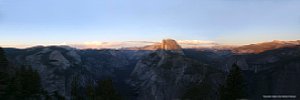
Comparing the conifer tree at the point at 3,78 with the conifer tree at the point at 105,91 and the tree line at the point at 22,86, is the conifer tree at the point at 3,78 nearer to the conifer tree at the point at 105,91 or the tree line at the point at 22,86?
the tree line at the point at 22,86

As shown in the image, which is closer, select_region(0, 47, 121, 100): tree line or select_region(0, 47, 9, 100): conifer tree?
select_region(0, 47, 9, 100): conifer tree

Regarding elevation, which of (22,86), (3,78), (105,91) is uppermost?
(3,78)

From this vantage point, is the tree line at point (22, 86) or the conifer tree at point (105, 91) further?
the conifer tree at point (105, 91)

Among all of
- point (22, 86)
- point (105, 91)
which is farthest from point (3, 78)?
point (105, 91)

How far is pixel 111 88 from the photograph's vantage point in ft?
325

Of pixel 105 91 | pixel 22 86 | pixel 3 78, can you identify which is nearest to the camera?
pixel 3 78

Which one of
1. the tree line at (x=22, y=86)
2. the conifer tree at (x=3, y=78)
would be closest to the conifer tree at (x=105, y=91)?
the tree line at (x=22, y=86)

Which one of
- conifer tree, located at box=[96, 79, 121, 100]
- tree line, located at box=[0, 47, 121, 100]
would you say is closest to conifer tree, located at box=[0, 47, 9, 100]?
tree line, located at box=[0, 47, 121, 100]

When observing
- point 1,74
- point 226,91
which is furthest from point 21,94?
point 226,91

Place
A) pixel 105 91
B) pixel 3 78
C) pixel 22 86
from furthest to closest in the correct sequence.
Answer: pixel 105 91, pixel 22 86, pixel 3 78

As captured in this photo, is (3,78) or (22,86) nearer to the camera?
(3,78)

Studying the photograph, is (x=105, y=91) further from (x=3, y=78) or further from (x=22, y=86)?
(x=3, y=78)

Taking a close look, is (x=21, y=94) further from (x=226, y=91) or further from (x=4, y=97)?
(x=226, y=91)

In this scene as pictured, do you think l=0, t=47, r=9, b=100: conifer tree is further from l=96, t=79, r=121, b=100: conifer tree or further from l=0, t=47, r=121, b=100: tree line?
l=96, t=79, r=121, b=100: conifer tree
